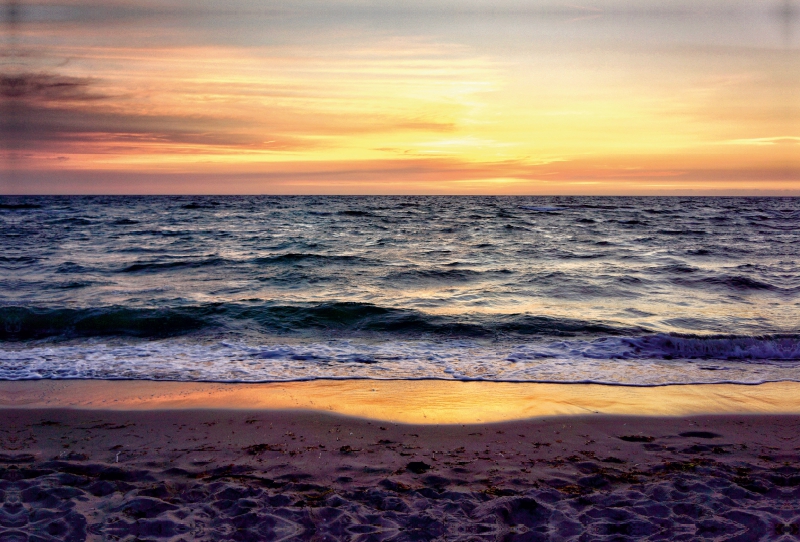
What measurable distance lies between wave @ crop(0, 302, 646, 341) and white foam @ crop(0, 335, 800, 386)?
0.90 m

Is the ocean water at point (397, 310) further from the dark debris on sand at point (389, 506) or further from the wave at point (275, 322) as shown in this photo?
the dark debris on sand at point (389, 506)

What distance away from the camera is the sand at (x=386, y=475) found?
364 centimetres

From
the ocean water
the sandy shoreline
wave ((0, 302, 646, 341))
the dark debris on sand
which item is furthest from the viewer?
wave ((0, 302, 646, 341))

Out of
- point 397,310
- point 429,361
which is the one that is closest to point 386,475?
point 429,361

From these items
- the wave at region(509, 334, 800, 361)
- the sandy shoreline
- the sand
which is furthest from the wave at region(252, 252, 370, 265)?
the sand

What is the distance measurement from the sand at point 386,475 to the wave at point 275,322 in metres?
4.53

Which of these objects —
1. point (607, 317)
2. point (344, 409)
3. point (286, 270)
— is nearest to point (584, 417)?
point (344, 409)

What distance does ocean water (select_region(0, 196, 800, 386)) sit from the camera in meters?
8.10

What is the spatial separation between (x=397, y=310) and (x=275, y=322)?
262 centimetres

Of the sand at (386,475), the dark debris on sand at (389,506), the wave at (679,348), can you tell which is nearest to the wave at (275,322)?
the wave at (679,348)

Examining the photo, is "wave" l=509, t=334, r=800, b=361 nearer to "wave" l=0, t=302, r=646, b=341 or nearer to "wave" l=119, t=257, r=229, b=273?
"wave" l=0, t=302, r=646, b=341

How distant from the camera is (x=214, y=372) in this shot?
7.63 metres

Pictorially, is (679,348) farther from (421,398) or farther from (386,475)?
(386,475)

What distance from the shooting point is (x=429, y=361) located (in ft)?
27.5
